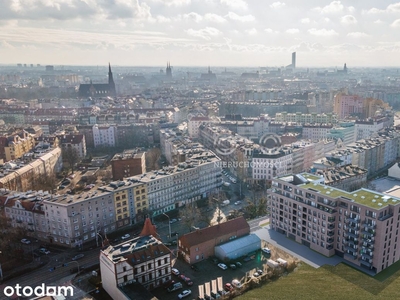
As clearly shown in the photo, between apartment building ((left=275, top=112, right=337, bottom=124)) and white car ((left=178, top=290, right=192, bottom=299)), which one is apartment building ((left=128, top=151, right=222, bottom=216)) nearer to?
white car ((left=178, top=290, right=192, bottom=299))

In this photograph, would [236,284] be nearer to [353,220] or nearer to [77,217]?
[353,220]

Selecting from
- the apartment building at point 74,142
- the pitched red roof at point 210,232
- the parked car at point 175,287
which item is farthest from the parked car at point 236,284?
the apartment building at point 74,142

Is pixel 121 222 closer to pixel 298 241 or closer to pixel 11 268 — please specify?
pixel 11 268

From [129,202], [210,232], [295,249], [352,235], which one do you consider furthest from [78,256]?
[352,235]

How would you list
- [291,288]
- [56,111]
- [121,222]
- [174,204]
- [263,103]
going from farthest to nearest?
[263,103], [56,111], [174,204], [121,222], [291,288]

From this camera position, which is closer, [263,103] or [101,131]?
[101,131]

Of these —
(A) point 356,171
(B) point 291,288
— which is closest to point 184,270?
(B) point 291,288

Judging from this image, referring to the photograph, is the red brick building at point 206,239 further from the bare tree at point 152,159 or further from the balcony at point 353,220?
the bare tree at point 152,159

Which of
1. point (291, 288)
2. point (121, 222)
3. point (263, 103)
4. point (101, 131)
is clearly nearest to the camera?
point (291, 288)
